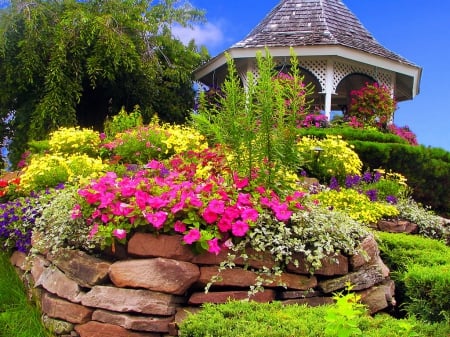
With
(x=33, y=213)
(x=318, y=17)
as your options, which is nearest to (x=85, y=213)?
(x=33, y=213)

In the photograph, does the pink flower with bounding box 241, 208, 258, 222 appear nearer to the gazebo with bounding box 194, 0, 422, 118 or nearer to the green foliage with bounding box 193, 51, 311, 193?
the green foliage with bounding box 193, 51, 311, 193

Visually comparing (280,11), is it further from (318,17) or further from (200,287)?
(200,287)

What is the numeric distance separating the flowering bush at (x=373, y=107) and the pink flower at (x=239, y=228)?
939 centimetres

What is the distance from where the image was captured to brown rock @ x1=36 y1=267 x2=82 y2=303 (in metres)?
4.28

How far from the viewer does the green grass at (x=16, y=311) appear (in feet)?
Answer: 15.3

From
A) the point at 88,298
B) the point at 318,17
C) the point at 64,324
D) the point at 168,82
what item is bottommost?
the point at 64,324

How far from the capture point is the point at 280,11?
14.9m

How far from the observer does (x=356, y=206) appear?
6.71m

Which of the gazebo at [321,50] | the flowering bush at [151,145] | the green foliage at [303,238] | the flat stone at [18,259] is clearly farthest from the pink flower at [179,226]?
the gazebo at [321,50]

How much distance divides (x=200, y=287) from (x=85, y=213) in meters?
1.12

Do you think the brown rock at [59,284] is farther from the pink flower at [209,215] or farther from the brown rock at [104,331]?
the pink flower at [209,215]

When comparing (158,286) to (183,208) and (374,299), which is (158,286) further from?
(374,299)

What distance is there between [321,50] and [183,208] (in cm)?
911

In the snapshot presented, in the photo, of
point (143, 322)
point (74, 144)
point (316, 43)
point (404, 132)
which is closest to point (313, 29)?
point (316, 43)
